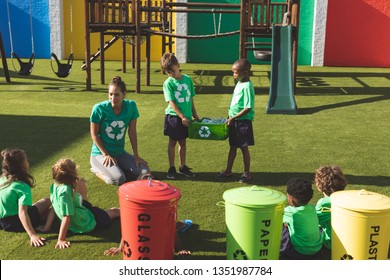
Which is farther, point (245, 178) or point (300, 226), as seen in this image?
point (245, 178)

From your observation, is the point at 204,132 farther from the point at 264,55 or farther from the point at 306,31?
the point at 306,31

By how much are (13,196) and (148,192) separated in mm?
1476

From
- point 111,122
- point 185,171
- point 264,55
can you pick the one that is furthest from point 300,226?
point 264,55

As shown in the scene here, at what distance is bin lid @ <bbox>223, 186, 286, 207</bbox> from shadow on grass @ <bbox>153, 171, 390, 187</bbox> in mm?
2225

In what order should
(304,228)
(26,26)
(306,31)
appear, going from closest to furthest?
1. (304,228)
2. (306,31)
3. (26,26)

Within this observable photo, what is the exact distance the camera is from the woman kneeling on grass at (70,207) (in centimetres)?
423

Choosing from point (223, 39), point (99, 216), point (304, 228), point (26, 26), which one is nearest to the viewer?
point (304, 228)

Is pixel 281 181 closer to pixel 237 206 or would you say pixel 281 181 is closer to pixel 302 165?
pixel 302 165

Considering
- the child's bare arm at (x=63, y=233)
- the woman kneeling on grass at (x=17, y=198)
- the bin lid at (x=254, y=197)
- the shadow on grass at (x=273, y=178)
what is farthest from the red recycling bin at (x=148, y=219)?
the shadow on grass at (x=273, y=178)

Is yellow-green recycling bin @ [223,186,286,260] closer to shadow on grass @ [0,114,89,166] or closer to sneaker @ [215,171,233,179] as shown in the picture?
sneaker @ [215,171,233,179]

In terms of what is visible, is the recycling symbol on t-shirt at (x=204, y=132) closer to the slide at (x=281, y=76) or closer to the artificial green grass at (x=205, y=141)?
the artificial green grass at (x=205, y=141)

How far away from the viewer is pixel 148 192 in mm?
3658

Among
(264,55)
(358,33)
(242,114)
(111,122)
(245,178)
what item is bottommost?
(245,178)

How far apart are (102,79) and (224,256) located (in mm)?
10655
